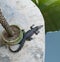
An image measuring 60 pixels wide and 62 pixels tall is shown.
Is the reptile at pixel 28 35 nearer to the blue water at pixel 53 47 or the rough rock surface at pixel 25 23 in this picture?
the rough rock surface at pixel 25 23

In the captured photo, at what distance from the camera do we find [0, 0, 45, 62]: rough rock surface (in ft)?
3.08

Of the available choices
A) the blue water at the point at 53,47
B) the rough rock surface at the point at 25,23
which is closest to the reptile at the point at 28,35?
the rough rock surface at the point at 25,23

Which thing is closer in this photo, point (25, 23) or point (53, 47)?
point (25, 23)

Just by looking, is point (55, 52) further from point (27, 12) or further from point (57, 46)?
point (27, 12)

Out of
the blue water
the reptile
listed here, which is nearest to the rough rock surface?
the reptile

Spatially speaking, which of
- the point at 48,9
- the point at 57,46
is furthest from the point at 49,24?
the point at 57,46

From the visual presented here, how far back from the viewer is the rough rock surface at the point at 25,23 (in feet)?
3.08

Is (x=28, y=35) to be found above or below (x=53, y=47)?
above

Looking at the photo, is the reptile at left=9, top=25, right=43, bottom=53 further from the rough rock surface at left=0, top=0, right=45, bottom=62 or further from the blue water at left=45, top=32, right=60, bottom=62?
the blue water at left=45, top=32, right=60, bottom=62

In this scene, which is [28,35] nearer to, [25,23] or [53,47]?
[25,23]

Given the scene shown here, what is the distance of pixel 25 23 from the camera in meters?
1.01

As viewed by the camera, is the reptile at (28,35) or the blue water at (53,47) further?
the blue water at (53,47)

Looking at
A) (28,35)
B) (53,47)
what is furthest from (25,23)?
(53,47)

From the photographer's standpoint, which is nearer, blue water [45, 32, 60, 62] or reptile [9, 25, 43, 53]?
reptile [9, 25, 43, 53]
